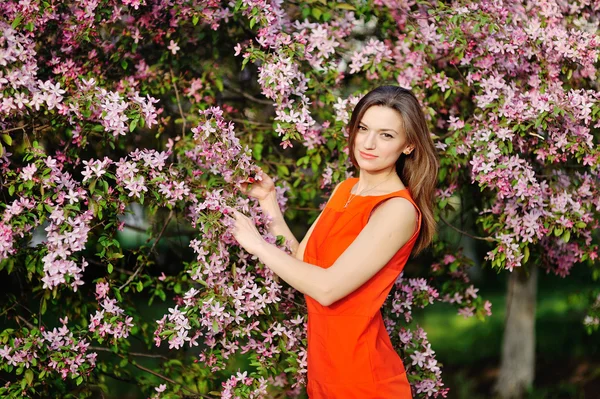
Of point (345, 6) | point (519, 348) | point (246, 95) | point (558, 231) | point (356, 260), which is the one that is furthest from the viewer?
point (519, 348)

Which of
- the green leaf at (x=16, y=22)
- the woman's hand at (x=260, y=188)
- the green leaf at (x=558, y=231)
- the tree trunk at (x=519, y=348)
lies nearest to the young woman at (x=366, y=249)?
the woman's hand at (x=260, y=188)

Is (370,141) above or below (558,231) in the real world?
below

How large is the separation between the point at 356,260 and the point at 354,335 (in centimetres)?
31

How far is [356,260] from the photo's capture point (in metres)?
2.72

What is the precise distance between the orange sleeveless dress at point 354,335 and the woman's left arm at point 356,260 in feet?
0.26

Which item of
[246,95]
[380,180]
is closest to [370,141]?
[380,180]

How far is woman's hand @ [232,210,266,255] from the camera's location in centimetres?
288

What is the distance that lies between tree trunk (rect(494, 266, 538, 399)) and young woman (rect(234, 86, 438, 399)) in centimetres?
391

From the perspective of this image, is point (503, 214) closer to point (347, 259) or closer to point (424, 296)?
point (424, 296)

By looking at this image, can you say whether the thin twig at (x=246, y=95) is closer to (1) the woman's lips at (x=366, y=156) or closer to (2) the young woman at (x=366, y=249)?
(2) the young woman at (x=366, y=249)

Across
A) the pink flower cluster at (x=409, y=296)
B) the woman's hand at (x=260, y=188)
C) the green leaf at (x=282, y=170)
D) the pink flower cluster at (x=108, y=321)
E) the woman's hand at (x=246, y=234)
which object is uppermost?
the green leaf at (x=282, y=170)

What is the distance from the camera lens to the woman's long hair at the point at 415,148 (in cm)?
295

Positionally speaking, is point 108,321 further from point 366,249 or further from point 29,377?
point 366,249

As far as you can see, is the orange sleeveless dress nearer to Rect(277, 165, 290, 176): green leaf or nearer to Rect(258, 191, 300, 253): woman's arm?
Rect(258, 191, 300, 253): woman's arm
